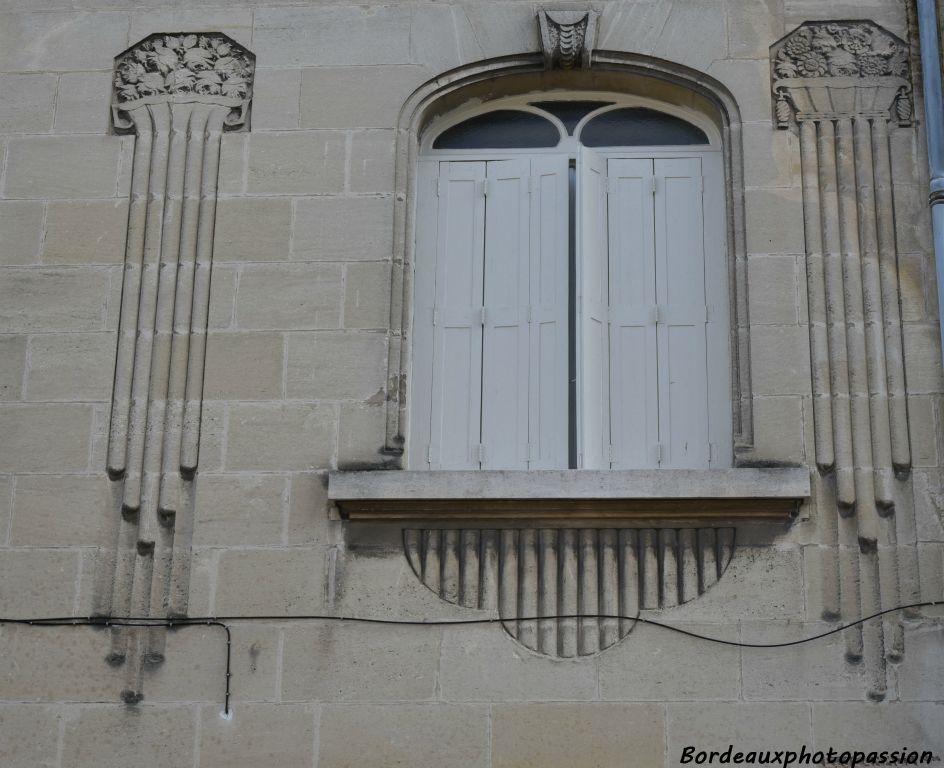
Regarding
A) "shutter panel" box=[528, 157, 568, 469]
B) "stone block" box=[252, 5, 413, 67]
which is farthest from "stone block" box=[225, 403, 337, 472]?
"stone block" box=[252, 5, 413, 67]

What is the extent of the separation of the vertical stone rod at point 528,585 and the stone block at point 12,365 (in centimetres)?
302

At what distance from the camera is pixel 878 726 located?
8.09 metres

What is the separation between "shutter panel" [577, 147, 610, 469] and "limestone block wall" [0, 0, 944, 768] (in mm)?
861

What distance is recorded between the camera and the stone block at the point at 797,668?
26.8 feet

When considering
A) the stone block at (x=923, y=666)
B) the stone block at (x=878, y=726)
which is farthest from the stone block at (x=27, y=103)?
the stone block at (x=923, y=666)

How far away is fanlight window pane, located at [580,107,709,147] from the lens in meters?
9.88

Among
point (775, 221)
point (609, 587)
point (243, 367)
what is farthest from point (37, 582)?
point (775, 221)

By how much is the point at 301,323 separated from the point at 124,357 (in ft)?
3.37

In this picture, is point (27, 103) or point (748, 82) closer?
point (748, 82)

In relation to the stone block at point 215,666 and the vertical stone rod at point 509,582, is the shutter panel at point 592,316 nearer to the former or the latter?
the vertical stone rod at point 509,582

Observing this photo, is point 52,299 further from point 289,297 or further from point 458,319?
point 458,319

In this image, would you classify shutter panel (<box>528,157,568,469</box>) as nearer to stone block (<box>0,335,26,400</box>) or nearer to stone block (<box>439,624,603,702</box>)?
stone block (<box>439,624,603,702</box>)

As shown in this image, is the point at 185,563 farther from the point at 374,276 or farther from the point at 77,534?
the point at 374,276

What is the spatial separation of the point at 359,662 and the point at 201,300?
7.61 ft
